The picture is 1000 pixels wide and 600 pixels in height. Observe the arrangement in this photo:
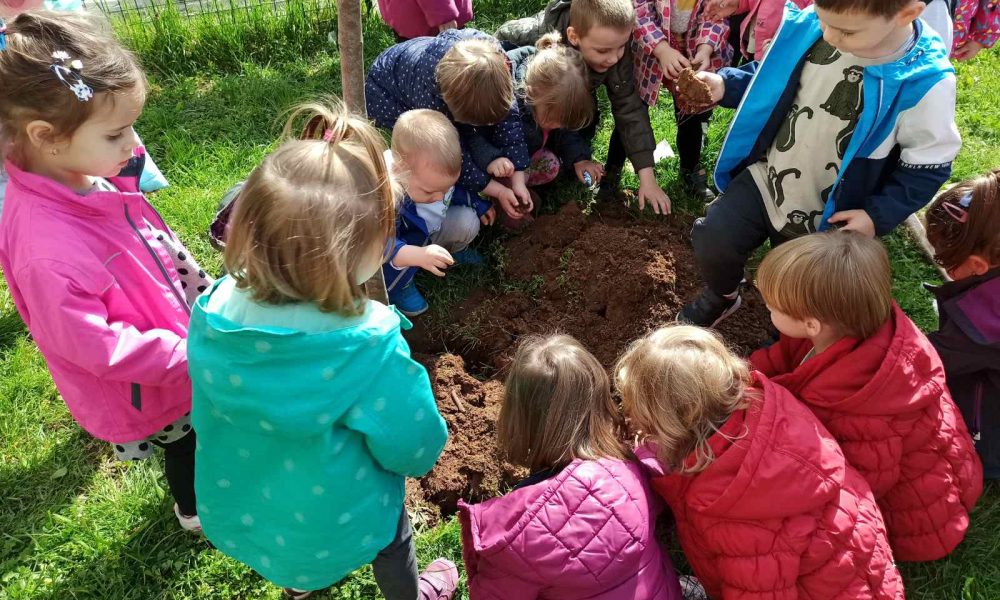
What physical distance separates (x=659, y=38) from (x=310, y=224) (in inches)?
96.6

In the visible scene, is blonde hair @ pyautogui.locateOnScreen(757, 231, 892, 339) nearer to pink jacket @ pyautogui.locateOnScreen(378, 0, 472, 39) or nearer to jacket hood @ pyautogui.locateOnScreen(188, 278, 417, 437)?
jacket hood @ pyautogui.locateOnScreen(188, 278, 417, 437)

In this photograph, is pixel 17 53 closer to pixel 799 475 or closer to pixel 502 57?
pixel 502 57

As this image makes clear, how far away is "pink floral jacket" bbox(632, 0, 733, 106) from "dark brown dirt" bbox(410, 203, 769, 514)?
721 millimetres

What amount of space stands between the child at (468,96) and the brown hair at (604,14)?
1.28 ft

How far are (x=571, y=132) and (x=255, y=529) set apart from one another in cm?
251

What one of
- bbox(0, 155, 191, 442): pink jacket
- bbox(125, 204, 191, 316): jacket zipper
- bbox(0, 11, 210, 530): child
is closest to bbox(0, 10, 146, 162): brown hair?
bbox(0, 11, 210, 530): child

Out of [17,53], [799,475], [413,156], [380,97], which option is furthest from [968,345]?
[17,53]

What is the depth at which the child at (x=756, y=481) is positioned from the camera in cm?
195

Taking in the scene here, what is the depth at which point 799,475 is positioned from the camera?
76.1 inches

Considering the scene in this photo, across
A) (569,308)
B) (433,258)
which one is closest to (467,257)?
(569,308)

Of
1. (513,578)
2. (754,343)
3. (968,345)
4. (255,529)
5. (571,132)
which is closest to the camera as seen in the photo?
(255,529)

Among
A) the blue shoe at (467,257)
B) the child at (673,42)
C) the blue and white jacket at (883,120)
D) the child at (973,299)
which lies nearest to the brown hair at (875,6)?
the blue and white jacket at (883,120)

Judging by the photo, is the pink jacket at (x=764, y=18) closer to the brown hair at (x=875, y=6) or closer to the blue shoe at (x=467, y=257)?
the brown hair at (x=875, y=6)

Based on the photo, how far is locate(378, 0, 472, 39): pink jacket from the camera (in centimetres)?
431
